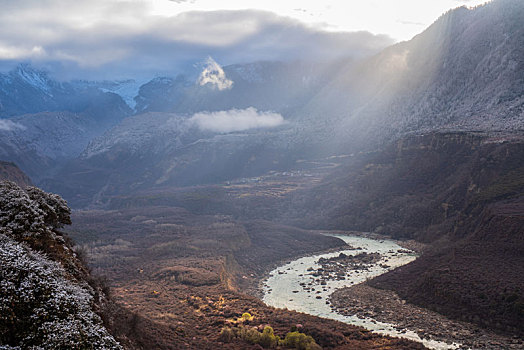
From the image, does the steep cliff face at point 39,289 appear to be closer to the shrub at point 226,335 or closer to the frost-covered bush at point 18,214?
the frost-covered bush at point 18,214

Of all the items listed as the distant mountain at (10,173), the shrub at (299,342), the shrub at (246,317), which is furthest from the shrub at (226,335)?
the distant mountain at (10,173)

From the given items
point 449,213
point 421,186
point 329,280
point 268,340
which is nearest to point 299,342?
point 268,340

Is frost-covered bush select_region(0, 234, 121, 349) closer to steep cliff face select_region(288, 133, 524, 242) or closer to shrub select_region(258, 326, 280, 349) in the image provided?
shrub select_region(258, 326, 280, 349)

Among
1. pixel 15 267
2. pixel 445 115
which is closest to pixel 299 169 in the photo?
pixel 445 115

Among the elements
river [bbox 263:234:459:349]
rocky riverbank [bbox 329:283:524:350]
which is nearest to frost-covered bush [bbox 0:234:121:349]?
river [bbox 263:234:459:349]

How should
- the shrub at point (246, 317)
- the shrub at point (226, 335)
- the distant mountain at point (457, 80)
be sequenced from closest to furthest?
the shrub at point (226, 335)
the shrub at point (246, 317)
the distant mountain at point (457, 80)

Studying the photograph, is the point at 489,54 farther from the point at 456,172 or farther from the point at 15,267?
the point at 15,267
